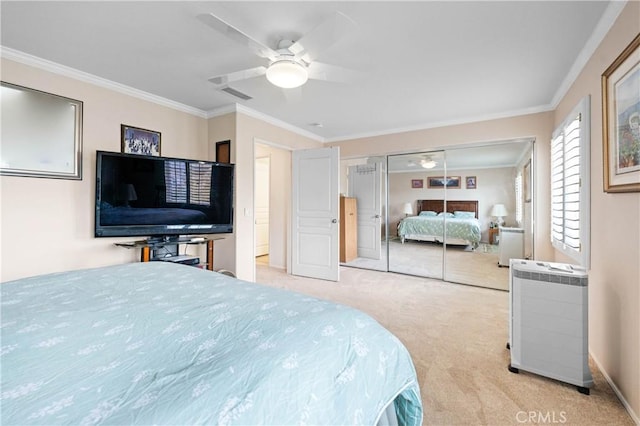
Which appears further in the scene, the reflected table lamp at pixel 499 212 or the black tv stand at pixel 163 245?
the reflected table lamp at pixel 499 212

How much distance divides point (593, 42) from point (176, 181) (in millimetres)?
3966

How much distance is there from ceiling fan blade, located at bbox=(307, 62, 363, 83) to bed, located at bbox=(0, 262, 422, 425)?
1642 mm

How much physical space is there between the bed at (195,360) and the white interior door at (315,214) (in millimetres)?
3079

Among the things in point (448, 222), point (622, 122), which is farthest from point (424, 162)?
point (622, 122)

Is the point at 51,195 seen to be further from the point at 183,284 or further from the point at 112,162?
the point at 183,284

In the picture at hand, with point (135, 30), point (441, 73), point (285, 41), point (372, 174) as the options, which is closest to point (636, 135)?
point (441, 73)

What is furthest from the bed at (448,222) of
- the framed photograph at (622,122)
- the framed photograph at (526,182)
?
the framed photograph at (622,122)

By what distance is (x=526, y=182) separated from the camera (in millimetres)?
3963

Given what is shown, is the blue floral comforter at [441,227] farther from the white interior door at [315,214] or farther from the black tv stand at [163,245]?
the black tv stand at [163,245]

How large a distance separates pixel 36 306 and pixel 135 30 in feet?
6.62

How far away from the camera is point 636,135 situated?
61.6 inches

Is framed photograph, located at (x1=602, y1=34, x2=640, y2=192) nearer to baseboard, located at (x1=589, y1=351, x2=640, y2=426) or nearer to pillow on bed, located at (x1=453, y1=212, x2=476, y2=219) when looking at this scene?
baseboard, located at (x1=589, y1=351, x2=640, y2=426)

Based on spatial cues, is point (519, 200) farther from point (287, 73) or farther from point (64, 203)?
point (64, 203)

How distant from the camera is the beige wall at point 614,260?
5.32ft
